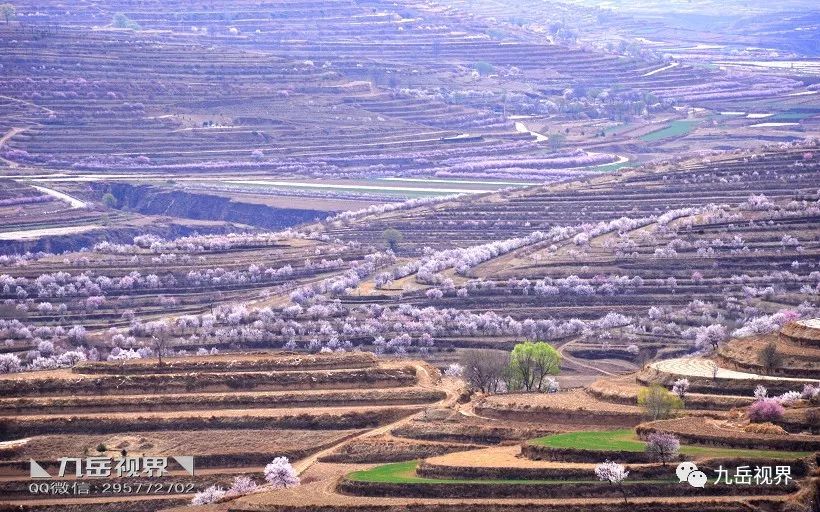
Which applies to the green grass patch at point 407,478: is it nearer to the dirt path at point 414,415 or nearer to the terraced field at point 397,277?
the terraced field at point 397,277

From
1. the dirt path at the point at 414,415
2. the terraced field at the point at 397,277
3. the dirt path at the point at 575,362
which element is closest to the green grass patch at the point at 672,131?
the terraced field at the point at 397,277

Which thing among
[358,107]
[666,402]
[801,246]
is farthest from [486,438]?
[358,107]

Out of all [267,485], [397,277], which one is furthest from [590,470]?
[397,277]

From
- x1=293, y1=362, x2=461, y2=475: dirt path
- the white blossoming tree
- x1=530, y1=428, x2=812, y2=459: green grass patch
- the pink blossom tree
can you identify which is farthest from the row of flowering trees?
the white blossoming tree

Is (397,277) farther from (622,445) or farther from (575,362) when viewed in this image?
(622,445)

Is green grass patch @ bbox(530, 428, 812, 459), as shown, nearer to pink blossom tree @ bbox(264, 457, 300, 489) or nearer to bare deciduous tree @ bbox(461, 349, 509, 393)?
pink blossom tree @ bbox(264, 457, 300, 489)
